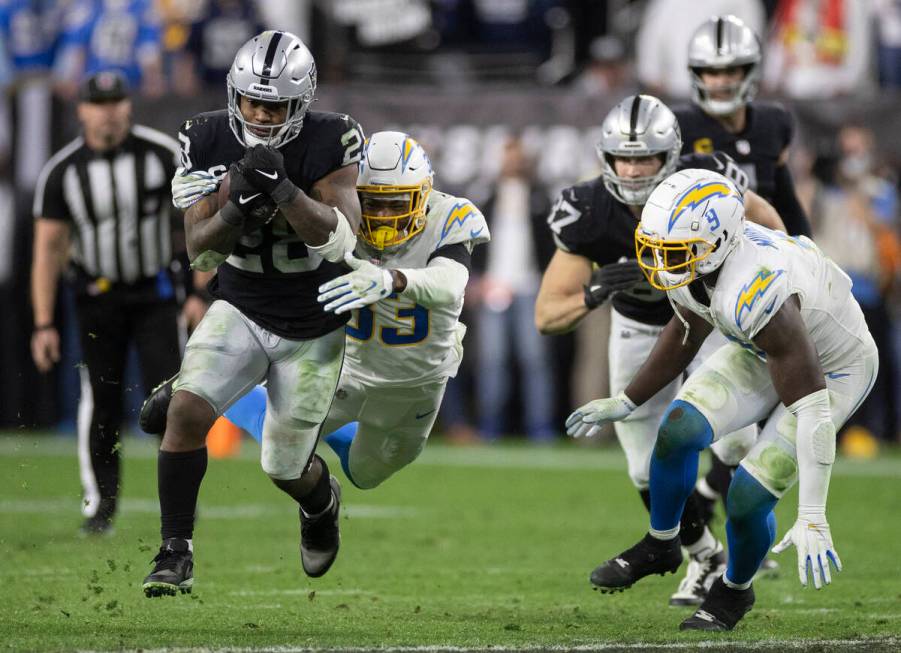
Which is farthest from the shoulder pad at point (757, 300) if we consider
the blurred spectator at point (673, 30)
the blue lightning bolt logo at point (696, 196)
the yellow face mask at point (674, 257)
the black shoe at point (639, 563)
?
the blurred spectator at point (673, 30)

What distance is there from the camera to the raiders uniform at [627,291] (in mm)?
5672

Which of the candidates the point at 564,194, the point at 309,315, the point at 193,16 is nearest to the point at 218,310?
the point at 309,315

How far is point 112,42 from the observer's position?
35.7 feet

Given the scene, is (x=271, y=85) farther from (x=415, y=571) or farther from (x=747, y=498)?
(x=415, y=571)

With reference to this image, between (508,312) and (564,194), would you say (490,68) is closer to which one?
(508,312)

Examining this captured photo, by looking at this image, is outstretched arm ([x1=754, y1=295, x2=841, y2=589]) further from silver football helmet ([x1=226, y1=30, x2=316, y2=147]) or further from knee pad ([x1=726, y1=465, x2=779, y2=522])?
silver football helmet ([x1=226, y1=30, x2=316, y2=147])

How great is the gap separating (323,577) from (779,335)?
7.68ft

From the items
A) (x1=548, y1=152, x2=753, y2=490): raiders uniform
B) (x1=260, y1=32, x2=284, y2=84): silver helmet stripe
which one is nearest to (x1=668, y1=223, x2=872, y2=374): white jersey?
(x1=548, y1=152, x2=753, y2=490): raiders uniform

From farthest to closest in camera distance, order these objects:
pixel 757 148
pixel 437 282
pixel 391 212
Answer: pixel 757 148, pixel 391 212, pixel 437 282

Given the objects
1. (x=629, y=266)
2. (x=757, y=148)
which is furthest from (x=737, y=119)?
(x=629, y=266)

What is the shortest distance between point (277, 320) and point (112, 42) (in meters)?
6.38

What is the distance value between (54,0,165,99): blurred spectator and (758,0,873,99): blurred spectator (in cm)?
436

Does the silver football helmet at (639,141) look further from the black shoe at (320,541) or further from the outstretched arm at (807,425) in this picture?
the black shoe at (320,541)

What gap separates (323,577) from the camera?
6.17 metres
